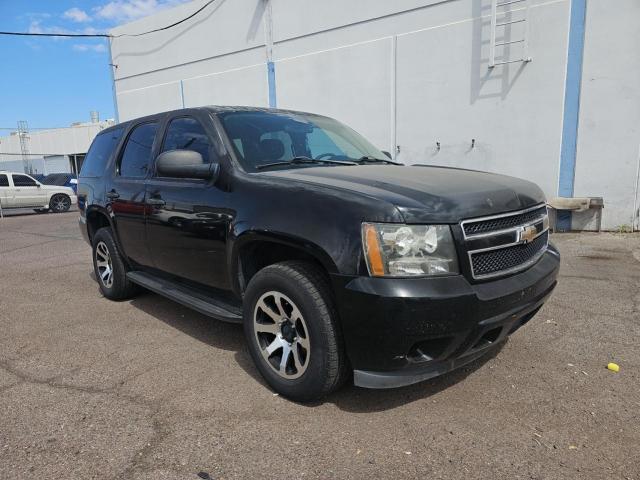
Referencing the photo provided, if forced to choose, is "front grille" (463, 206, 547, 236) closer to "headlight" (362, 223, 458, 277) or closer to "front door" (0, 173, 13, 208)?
"headlight" (362, 223, 458, 277)

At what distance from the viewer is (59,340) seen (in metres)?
4.05

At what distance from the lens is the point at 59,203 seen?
1822 cm

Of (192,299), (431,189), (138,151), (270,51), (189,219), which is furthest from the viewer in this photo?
(270,51)

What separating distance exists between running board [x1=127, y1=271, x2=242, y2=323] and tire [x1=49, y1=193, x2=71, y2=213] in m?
15.9

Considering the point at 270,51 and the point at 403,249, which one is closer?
the point at 403,249

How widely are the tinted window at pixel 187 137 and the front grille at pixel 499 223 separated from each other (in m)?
1.95

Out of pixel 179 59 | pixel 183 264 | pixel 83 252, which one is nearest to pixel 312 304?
pixel 183 264

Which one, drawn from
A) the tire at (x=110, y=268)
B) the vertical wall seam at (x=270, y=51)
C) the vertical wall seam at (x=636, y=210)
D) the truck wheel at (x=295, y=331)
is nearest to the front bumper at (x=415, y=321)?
the truck wheel at (x=295, y=331)

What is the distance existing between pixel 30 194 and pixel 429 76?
1489 cm

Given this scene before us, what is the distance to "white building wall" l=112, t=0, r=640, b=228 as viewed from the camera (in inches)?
350

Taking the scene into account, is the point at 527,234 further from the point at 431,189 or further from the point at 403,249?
the point at 403,249

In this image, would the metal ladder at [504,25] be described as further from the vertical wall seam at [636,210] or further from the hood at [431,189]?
the hood at [431,189]

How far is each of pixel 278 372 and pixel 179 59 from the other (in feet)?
49.6

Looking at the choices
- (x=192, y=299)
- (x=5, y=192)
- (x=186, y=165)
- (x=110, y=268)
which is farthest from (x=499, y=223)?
(x=5, y=192)
